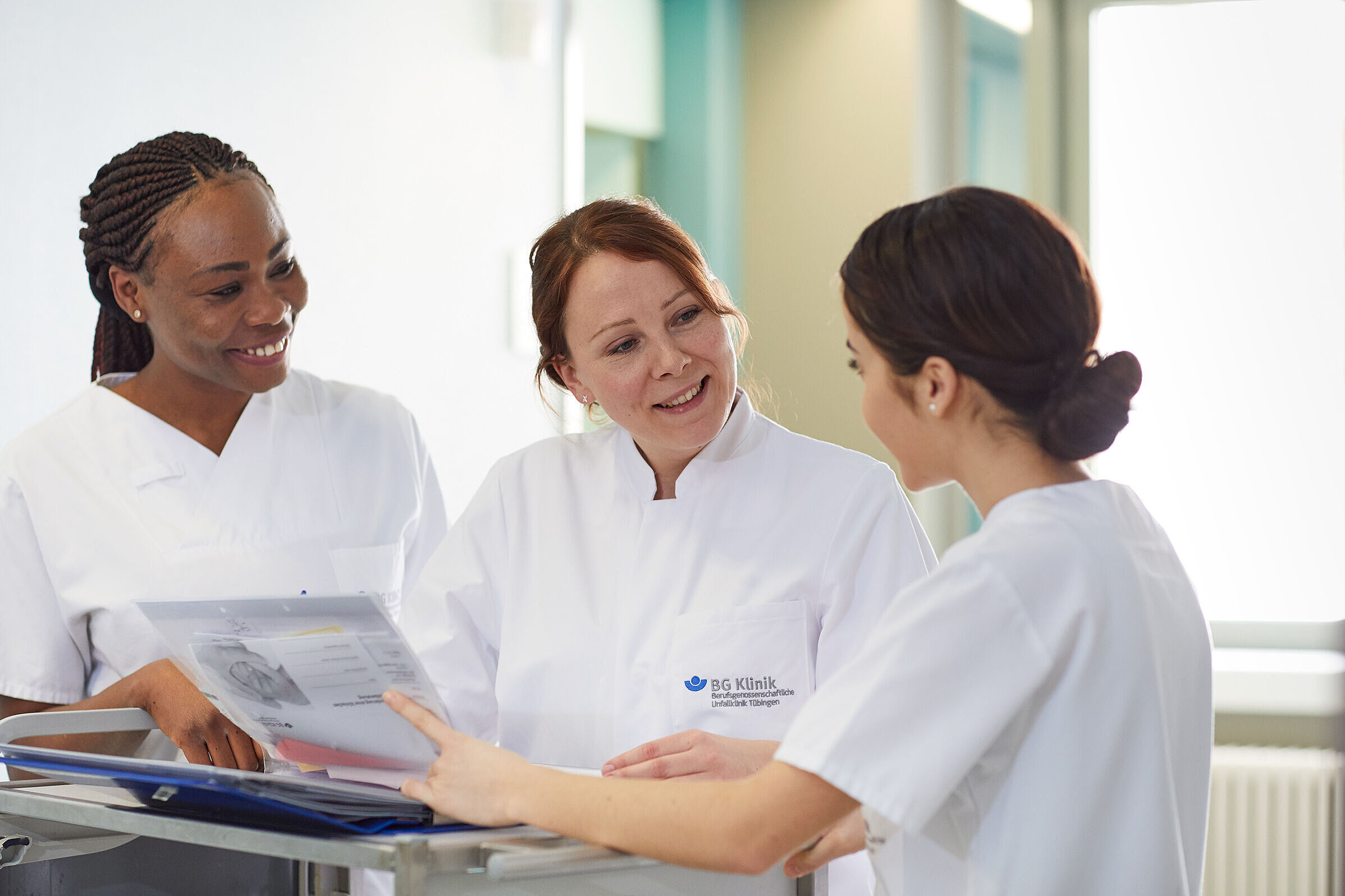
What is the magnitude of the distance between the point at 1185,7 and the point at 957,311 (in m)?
2.82

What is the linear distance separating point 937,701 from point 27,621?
1.23 meters

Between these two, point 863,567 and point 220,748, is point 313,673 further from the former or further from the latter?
point 863,567

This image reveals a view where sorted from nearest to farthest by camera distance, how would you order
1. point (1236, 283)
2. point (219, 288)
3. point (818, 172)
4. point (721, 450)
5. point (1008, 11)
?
point (721, 450) → point (219, 288) → point (1236, 283) → point (1008, 11) → point (818, 172)

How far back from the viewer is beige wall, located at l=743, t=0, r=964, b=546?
346 centimetres

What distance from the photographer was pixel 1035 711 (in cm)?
87

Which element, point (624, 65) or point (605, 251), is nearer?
point (605, 251)

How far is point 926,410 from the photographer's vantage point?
966 mm

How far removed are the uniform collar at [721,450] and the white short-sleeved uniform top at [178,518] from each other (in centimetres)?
46

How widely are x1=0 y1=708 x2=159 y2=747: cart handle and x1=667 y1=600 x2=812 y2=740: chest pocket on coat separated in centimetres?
62

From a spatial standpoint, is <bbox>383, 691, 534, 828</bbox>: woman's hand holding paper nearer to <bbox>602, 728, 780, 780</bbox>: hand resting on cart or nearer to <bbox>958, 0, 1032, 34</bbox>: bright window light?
<bbox>602, 728, 780, 780</bbox>: hand resting on cart

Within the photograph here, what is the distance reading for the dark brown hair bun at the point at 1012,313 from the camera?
0.90 m

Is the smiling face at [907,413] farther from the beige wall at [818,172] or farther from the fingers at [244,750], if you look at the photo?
the beige wall at [818,172]

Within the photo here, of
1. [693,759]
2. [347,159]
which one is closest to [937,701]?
[693,759]

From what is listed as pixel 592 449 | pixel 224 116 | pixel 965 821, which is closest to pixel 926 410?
pixel 965 821
